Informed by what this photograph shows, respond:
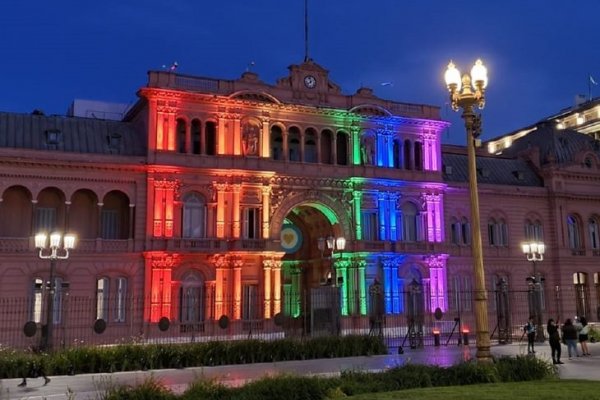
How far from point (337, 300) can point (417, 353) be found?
16.5 feet

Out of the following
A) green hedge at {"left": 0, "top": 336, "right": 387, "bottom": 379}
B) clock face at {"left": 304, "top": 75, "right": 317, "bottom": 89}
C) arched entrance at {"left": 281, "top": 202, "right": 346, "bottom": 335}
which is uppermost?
clock face at {"left": 304, "top": 75, "right": 317, "bottom": 89}

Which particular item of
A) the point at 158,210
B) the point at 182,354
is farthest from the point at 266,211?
the point at 182,354

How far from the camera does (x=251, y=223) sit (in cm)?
4441

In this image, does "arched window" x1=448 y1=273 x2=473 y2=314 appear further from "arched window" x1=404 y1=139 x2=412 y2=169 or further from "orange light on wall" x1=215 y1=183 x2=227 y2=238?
"orange light on wall" x1=215 y1=183 x2=227 y2=238

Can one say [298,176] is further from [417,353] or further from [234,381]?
Result: [234,381]

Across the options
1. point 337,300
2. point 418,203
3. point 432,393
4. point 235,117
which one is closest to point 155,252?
point 235,117

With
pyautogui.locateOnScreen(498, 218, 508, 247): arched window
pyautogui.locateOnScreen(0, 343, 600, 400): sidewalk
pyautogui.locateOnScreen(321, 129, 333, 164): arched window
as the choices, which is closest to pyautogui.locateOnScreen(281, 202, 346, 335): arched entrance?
pyautogui.locateOnScreen(321, 129, 333, 164): arched window

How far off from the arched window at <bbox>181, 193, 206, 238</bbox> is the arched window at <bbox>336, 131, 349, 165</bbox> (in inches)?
457

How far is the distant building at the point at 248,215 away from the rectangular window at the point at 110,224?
9 cm

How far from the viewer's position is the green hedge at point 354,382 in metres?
14.1

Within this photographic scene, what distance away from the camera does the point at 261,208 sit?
44.2 metres

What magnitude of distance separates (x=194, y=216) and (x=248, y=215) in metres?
3.73

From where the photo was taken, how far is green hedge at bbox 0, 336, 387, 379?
72.5ft

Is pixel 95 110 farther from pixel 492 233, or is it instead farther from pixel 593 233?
pixel 593 233
